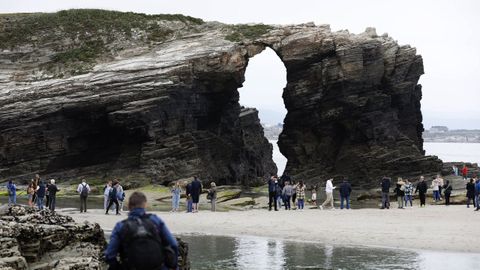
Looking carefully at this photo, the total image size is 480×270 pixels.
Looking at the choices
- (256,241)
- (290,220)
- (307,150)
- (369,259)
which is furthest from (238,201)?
(307,150)

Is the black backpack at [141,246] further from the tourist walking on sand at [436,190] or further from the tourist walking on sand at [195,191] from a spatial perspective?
the tourist walking on sand at [436,190]

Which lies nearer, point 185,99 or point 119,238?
point 119,238

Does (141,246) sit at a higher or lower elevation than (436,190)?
lower

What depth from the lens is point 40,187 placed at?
119 feet

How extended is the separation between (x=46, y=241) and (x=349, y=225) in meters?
20.2

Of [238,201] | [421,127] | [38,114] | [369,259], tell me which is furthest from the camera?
[421,127]

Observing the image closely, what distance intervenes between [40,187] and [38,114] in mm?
22932

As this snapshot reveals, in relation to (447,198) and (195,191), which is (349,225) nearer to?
(195,191)

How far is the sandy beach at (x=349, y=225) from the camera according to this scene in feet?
89.8

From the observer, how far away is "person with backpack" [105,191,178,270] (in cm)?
911

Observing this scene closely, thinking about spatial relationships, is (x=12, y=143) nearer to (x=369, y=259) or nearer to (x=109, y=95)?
(x=109, y=95)

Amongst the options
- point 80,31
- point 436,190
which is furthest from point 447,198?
point 80,31

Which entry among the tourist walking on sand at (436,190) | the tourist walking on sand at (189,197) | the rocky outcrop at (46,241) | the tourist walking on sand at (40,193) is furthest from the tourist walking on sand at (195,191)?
the rocky outcrop at (46,241)

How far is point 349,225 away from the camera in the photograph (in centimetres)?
3167
